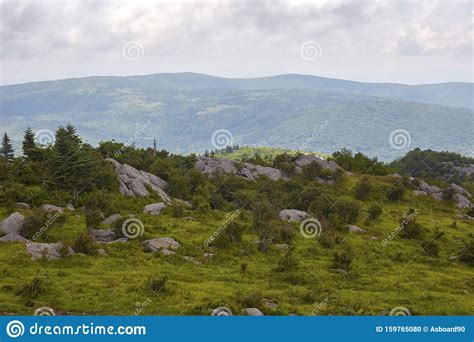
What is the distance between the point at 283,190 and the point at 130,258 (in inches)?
1468

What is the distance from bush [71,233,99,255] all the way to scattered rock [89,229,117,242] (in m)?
4.48

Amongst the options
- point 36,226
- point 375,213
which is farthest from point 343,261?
point 375,213

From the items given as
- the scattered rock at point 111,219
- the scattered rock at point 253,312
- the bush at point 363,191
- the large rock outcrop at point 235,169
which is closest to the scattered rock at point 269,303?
the scattered rock at point 253,312

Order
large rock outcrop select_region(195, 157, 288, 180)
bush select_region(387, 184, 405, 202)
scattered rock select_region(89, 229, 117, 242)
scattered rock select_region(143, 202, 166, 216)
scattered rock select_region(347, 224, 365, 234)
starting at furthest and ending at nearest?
large rock outcrop select_region(195, 157, 288, 180) → bush select_region(387, 184, 405, 202) → scattered rock select_region(143, 202, 166, 216) → scattered rock select_region(347, 224, 365, 234) → scattered rock select_region(89, 229, 117, 242)

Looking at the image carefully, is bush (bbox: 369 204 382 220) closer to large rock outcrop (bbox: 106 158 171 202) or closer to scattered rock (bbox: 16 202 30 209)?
large rock outcrop (bbox: 106 158 171 202)

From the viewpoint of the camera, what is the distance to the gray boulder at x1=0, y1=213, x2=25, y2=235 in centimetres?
3891

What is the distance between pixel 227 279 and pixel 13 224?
719 inches

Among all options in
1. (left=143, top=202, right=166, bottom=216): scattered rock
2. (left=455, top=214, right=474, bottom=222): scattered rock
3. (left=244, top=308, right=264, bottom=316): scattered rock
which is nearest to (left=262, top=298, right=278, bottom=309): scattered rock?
(left=244, top=308, right=264, bottom=316): scattered rock

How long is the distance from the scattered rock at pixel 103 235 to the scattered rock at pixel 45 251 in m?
5.09

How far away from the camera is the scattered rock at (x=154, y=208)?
5184 cm

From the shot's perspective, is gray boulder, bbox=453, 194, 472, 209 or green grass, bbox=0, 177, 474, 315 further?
gray boulder, bbox=453, 194, 472, 209

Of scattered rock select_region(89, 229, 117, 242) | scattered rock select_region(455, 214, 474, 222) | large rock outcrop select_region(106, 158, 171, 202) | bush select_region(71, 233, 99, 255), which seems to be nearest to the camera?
bush select_region(71, 233, 99, 255)

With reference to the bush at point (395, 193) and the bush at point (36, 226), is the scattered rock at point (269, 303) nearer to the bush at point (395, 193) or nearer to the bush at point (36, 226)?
the bush at point (36, 226)

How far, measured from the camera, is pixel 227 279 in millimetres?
32344
